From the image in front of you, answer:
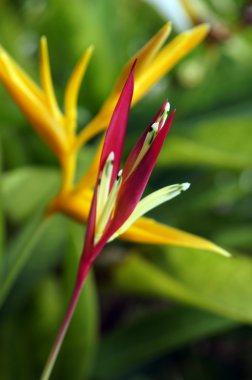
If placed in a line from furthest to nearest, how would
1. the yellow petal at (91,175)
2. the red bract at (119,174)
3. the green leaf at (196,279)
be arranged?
the green leaf at (196,279)
the yellow petal at (91,175)
the red bract at (119,174)

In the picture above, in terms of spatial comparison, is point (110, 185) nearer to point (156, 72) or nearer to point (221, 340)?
point (156, 72)

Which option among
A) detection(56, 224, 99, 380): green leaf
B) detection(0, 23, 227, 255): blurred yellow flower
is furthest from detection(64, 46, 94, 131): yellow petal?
detection(56, 224, 99, 380): green leaf

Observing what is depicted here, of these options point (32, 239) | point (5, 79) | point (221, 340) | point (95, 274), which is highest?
point (5, 79)

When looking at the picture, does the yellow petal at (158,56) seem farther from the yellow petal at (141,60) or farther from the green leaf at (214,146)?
the green leaf at (214,146)

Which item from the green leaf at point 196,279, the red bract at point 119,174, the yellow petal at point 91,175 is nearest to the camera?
the red bract at point 119,174

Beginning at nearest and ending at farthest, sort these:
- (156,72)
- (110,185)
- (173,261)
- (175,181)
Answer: (110,185), (156,72), (173,261), (175,181)

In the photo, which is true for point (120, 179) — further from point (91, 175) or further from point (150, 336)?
point (150, 336)

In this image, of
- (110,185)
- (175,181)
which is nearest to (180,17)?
(175,181)

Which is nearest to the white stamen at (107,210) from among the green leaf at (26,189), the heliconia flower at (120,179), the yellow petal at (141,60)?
the heliconia flower at (120,179)

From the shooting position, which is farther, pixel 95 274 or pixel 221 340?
pixel 221 340
